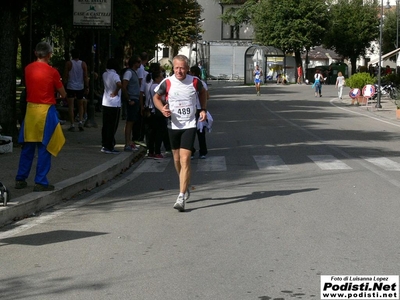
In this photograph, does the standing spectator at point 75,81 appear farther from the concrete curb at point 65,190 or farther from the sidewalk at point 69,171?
the concrete curb at point 65,190

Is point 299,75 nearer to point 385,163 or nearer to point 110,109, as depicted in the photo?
point 385,163

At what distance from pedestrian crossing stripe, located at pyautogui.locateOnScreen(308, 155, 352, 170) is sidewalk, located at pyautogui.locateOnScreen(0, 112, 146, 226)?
3384 millimetres

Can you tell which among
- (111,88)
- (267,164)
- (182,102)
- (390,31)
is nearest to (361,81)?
(267,164)

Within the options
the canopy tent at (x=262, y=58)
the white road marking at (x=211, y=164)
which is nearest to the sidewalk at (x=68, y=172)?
the white road marking at (x=211, y=164)

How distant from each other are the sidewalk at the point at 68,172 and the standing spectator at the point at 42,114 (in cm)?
40

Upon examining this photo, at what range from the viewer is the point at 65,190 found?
1116 cm

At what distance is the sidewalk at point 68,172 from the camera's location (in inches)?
387

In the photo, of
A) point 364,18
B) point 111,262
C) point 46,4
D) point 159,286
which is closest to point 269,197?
point 111,262

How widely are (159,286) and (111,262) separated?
0.97m

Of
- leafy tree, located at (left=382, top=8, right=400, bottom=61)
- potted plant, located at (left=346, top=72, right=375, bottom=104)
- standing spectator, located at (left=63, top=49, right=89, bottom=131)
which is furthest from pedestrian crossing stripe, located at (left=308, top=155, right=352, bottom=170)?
leafy tree, located at (left=382, top=8, right=400, bottom=61)

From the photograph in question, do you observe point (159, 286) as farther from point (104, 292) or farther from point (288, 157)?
point (288, 157)

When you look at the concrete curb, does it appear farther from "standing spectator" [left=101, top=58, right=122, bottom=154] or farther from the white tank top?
the white tank top

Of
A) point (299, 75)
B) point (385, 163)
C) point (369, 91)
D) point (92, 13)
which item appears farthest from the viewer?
point (299, 75)

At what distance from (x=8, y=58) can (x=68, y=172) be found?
4.20 metres
